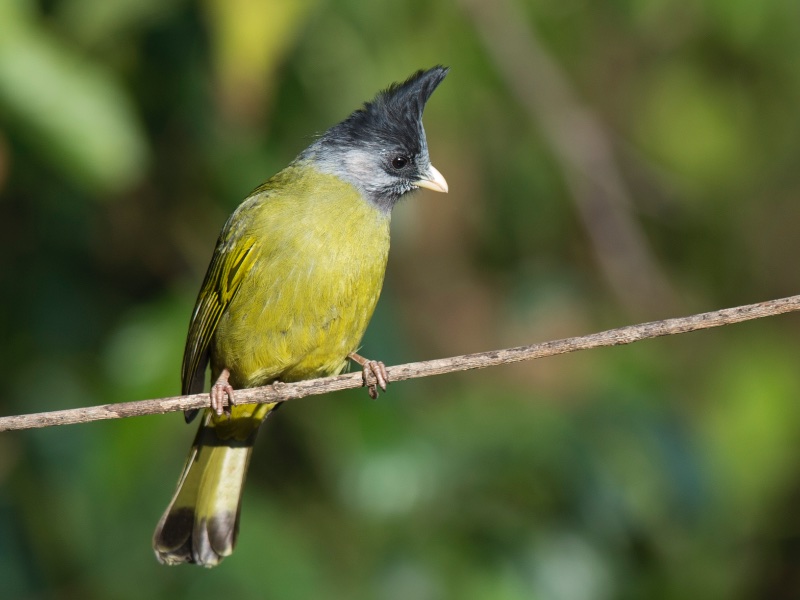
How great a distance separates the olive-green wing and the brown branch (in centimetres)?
76

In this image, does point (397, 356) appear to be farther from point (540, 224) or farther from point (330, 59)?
point (540, 224)

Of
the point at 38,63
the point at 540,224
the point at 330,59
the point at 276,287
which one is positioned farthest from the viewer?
the point at 540,224

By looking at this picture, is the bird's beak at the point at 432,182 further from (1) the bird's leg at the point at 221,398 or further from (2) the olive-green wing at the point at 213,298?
(1) the bird's leg at the point at 221,398

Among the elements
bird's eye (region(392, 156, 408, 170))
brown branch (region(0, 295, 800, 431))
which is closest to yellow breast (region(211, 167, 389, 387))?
bird's eye (region(392, 156, 408, 170))

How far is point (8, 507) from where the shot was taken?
12.6ft

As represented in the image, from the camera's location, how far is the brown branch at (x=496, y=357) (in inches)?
96.8

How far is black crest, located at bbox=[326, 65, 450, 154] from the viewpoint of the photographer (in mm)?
3969

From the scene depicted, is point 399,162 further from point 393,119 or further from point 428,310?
point 428,310

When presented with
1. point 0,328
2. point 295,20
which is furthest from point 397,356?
point 0,328

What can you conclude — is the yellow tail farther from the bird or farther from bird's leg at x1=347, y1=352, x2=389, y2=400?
bird's leg at x1=347, y1=352, x2=389, y2=400

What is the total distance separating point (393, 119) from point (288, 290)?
2.92 feet

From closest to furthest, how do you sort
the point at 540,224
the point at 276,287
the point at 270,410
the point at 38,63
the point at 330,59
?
1. the point at 38,63
2. the point at 276,287
3. the point at 270,410
4. the point at 330,59
5. the point at 540,224

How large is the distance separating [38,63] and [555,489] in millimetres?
2156

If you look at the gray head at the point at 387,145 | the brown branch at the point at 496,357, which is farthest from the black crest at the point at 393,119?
the brown branch at the point at 496,357
